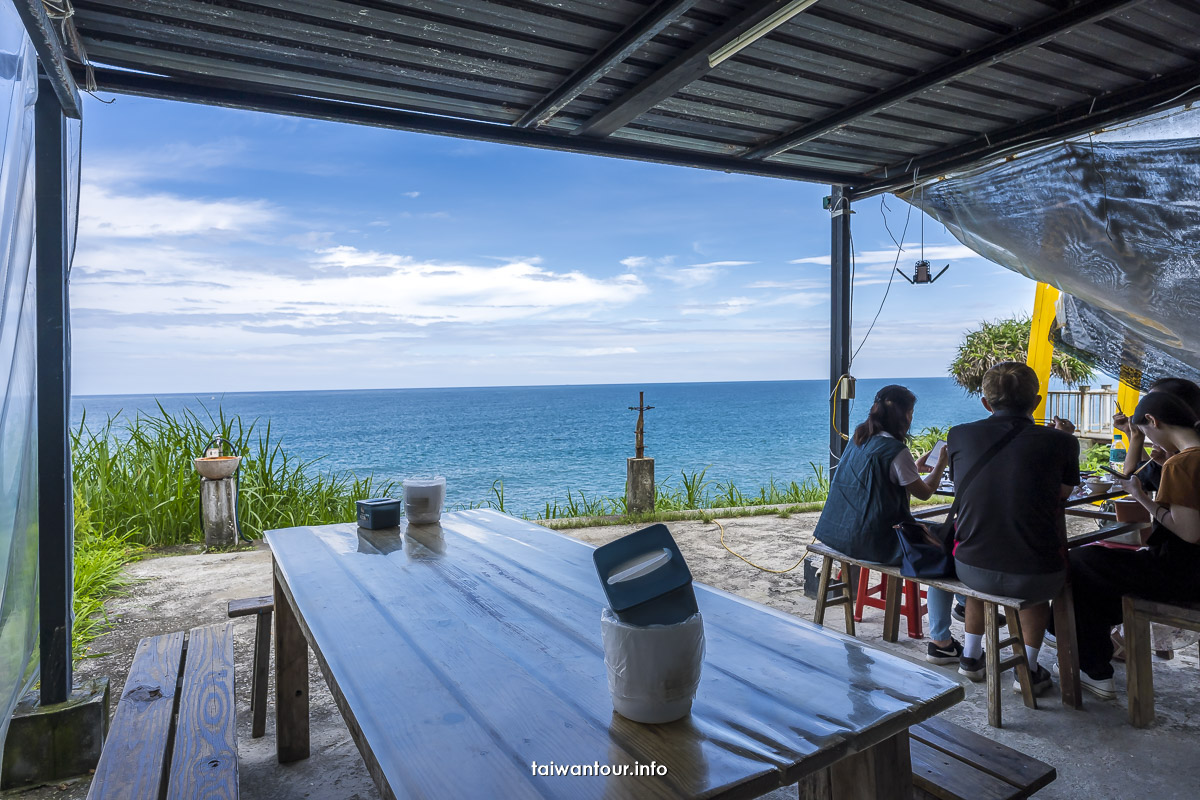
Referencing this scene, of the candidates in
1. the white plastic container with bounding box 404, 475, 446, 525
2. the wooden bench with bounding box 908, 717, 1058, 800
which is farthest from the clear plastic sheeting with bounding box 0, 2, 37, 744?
the wooden bench with bounding box 908, 717, 1058, 800

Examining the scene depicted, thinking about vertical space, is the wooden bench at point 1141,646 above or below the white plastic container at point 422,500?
below

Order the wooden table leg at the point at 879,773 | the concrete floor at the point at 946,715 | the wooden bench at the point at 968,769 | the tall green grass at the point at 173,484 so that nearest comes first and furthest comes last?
the wooden table leg at the point at 879,773 < the wooden bench at the point at 968,769 < the concrete floor at the point at 946,715 < the tall green grass at the point at 173,484

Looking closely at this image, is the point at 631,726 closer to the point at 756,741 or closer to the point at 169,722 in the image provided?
the point at 756,741

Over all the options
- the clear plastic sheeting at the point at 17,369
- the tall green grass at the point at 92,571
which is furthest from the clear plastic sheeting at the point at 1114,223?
the tall green grass at the point at 92,571

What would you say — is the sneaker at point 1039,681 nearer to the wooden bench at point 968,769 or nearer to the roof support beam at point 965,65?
the wooden bench at point 968,769

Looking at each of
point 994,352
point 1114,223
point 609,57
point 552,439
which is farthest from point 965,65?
point 552,439

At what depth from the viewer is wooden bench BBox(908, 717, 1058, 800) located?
127 centimetres

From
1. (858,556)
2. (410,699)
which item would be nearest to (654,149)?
(858,556)

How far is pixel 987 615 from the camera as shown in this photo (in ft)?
8.55

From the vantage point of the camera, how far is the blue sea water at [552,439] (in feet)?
99.5

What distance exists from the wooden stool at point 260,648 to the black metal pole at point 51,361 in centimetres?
56

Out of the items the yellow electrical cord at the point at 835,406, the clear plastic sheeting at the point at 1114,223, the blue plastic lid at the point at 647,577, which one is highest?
the clear plastic sheeting at the point at 1114,223

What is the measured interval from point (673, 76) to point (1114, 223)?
226cm

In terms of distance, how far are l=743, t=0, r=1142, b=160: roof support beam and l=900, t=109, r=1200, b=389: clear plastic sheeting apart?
2.98 feet
